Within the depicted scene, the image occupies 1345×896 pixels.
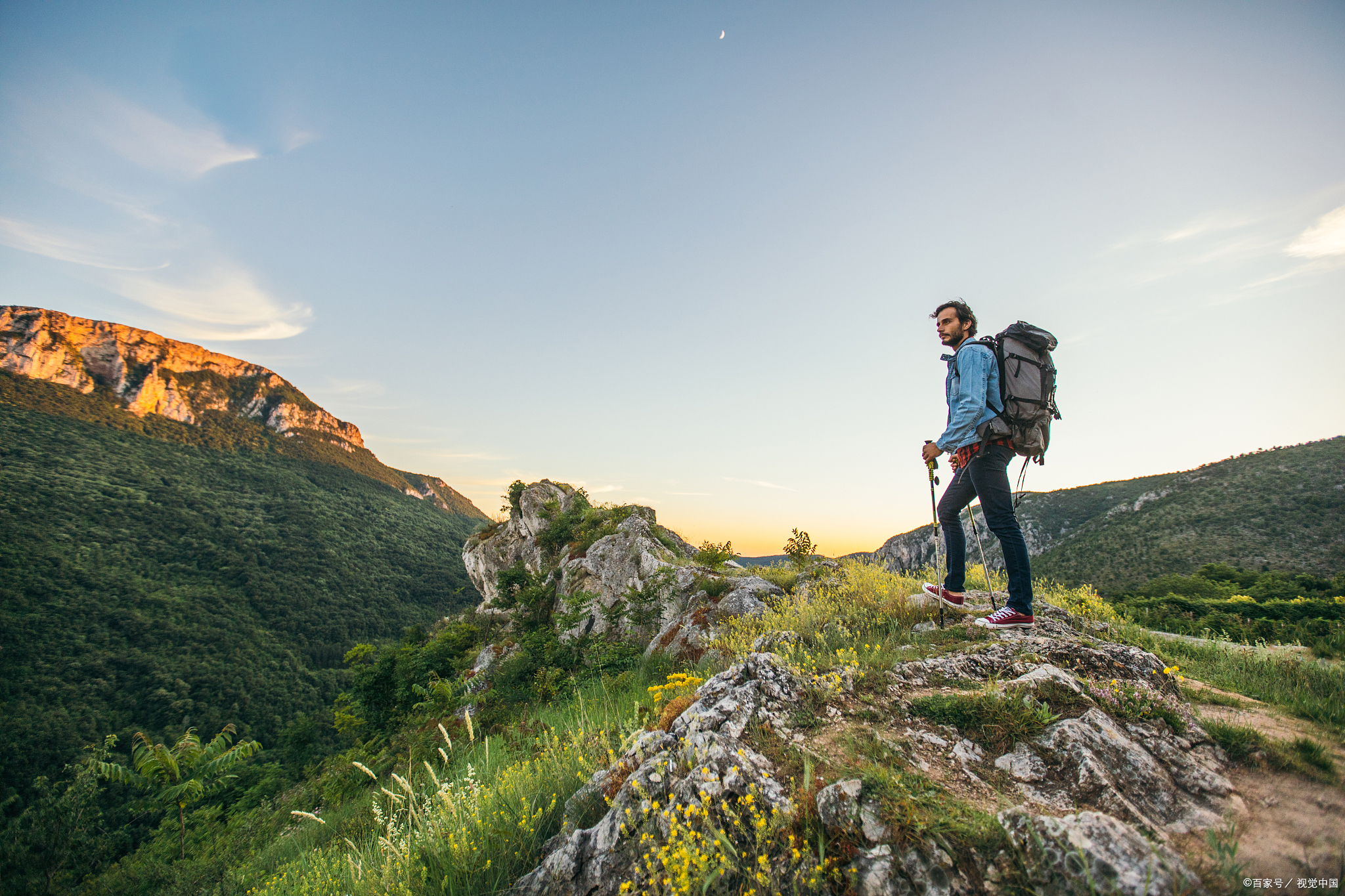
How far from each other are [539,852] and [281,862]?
5686 mm

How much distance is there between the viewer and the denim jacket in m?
4.74

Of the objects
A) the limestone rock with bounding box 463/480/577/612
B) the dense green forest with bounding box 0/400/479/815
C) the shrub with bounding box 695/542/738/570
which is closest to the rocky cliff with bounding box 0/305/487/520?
the dense green forest with bounding box 0/400/479/815

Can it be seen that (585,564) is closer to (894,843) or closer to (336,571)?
(894,843)

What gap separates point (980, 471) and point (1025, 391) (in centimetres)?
96

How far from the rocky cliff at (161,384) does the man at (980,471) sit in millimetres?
169360

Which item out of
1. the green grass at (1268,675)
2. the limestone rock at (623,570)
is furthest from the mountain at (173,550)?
the green grass at (1268,675)

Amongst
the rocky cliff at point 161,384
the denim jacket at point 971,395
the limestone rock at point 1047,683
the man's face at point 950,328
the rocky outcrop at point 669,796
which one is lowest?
the rocky outcrop at point 669,796

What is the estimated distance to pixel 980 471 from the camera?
187 inches

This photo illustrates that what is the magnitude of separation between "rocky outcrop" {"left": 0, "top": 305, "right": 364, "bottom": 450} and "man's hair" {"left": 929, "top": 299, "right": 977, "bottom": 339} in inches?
7258

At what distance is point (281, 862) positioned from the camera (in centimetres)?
598

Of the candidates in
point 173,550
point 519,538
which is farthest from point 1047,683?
point 173,550

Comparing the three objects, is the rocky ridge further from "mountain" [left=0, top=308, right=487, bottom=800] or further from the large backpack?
"mountain" [left=0, top=308, right=487, bottom=800]

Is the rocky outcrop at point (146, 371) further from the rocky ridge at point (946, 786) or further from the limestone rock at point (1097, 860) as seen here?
the limestone rock at point (1097, 860)

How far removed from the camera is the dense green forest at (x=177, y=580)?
2020 inches
